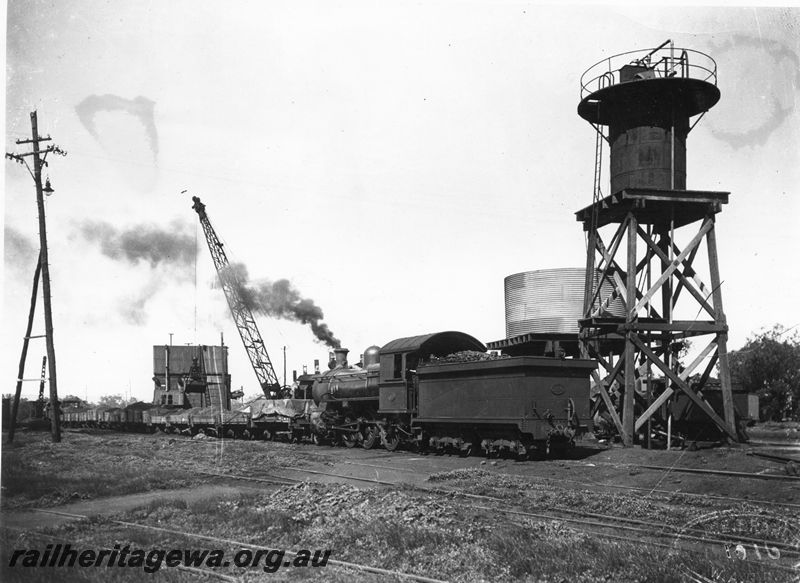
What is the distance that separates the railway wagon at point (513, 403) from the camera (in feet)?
52.0

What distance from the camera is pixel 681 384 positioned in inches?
669

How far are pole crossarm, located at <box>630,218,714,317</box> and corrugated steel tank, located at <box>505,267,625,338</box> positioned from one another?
4.73m

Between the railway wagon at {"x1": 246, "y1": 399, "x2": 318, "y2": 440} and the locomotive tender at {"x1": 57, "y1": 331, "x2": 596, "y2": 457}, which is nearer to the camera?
the locomotive tender at {"x1": 57, "y1": 331, "x2": 596, "y2": 457}

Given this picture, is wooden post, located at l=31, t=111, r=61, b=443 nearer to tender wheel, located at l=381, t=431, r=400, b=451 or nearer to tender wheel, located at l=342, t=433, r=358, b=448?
tender wheel, located at l=342, t=433, r=358, b=448

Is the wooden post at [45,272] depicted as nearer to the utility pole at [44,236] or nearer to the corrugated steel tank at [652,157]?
the utility pole at [44,236]

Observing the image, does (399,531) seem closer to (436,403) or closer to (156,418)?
(436,403)

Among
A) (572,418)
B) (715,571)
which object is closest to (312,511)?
(715,571)

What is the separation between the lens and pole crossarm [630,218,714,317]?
57.4 ft

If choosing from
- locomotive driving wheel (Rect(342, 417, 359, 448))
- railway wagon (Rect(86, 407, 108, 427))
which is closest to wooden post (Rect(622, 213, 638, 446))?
locomotive driving wheel (Rect(342, 417, 359, 448))

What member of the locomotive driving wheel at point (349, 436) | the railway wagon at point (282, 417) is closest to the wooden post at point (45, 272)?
the railway wagon at point (282, 417)

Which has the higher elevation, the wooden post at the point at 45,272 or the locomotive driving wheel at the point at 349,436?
the wooden post at the point at 45,272

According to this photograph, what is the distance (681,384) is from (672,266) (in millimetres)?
3089

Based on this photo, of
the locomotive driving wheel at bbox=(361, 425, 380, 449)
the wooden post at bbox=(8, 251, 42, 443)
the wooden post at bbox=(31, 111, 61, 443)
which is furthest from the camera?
the locomotive driving wheel at bbox=(361, 425, 380, 449)

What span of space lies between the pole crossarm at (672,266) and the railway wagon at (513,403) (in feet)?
6.88
